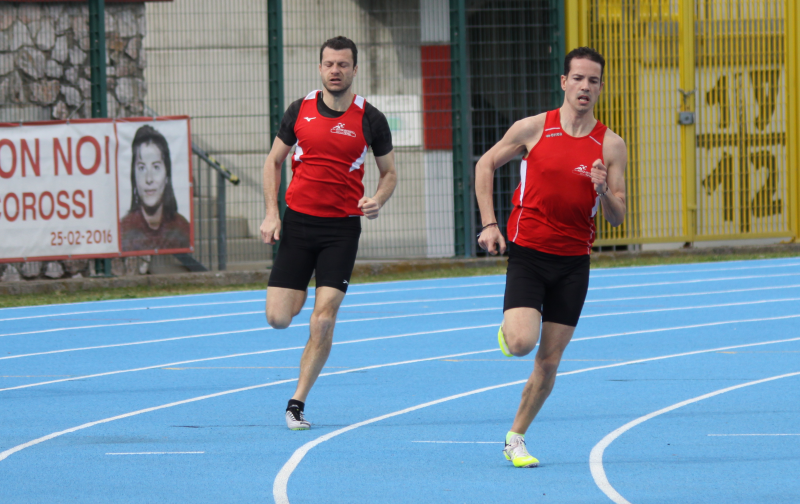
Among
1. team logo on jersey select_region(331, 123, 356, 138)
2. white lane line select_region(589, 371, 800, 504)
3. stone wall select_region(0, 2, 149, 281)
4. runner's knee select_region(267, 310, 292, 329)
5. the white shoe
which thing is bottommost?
white lane line select_region(589, 371, 800, 504)

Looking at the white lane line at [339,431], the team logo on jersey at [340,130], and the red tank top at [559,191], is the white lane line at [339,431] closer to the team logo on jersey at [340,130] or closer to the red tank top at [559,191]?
the red tank top at [559,191]

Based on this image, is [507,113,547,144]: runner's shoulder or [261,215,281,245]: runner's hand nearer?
[507,113,547,144]: runner's shoulder

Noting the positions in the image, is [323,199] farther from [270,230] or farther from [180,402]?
[180,402]

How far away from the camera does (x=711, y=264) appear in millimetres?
17031

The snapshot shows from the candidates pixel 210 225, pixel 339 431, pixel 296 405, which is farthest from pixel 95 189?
pixel 339 431

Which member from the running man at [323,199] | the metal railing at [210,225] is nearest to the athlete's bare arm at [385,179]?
the running man at [323,199]

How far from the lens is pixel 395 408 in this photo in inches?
280

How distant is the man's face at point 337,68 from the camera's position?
21.7 feet

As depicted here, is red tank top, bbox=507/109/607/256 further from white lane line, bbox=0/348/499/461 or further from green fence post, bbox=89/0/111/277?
green fence post, bbox=89/0/111/277

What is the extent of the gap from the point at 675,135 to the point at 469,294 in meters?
6.07

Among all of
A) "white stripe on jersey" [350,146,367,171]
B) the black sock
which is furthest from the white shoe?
"white stripe on jersey" [350,146,367,171]

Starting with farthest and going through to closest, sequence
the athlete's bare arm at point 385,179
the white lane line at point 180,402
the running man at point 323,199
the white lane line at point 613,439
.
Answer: the athlete's bare arm at point 385,179 → the running man at point 323,199 → the white lane line at point 180,402 → the white lane line at point 613,439

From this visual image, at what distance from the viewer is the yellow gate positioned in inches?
704

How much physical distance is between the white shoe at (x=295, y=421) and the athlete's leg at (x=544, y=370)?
1391 millimetres
